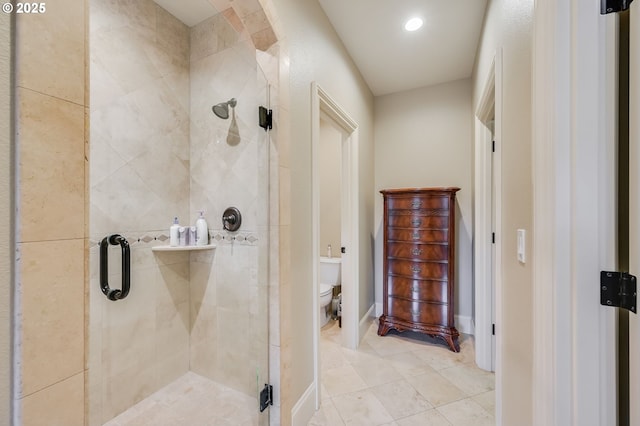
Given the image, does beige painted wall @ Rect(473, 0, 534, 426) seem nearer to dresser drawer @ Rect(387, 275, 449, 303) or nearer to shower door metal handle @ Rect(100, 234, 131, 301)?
dresser drawer @ Rect(387, 275, 449, 303)

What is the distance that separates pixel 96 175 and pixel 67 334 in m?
1.43

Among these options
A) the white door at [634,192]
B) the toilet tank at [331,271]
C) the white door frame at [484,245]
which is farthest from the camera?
the toilet tank at [331,271]

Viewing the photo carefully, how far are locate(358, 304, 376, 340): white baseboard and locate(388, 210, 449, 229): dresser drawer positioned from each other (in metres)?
1.06

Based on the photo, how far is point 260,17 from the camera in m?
1.29

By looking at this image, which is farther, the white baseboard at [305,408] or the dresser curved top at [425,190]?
the dresser curved top at [425,190]

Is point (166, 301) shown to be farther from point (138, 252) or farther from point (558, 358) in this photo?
point (558, 358)

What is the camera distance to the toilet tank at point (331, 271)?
10.2ft

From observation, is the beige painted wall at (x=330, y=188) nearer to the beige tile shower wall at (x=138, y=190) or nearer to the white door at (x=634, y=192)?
the beige tile shower wall at (x=138, y=190)

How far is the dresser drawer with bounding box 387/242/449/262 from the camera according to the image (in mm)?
2453

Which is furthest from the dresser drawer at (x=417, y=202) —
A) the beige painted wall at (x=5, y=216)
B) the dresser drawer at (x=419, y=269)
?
the beige painted wall at (x=5, y=216)

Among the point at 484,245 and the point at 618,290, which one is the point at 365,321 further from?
the point at 618,290

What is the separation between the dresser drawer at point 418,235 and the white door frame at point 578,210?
1.68m

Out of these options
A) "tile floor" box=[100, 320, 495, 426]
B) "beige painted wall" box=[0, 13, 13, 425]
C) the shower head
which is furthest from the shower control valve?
"beige painted wall" box=[0, 13, 13, 425]

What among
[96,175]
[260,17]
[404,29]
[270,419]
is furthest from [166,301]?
[404,29]
